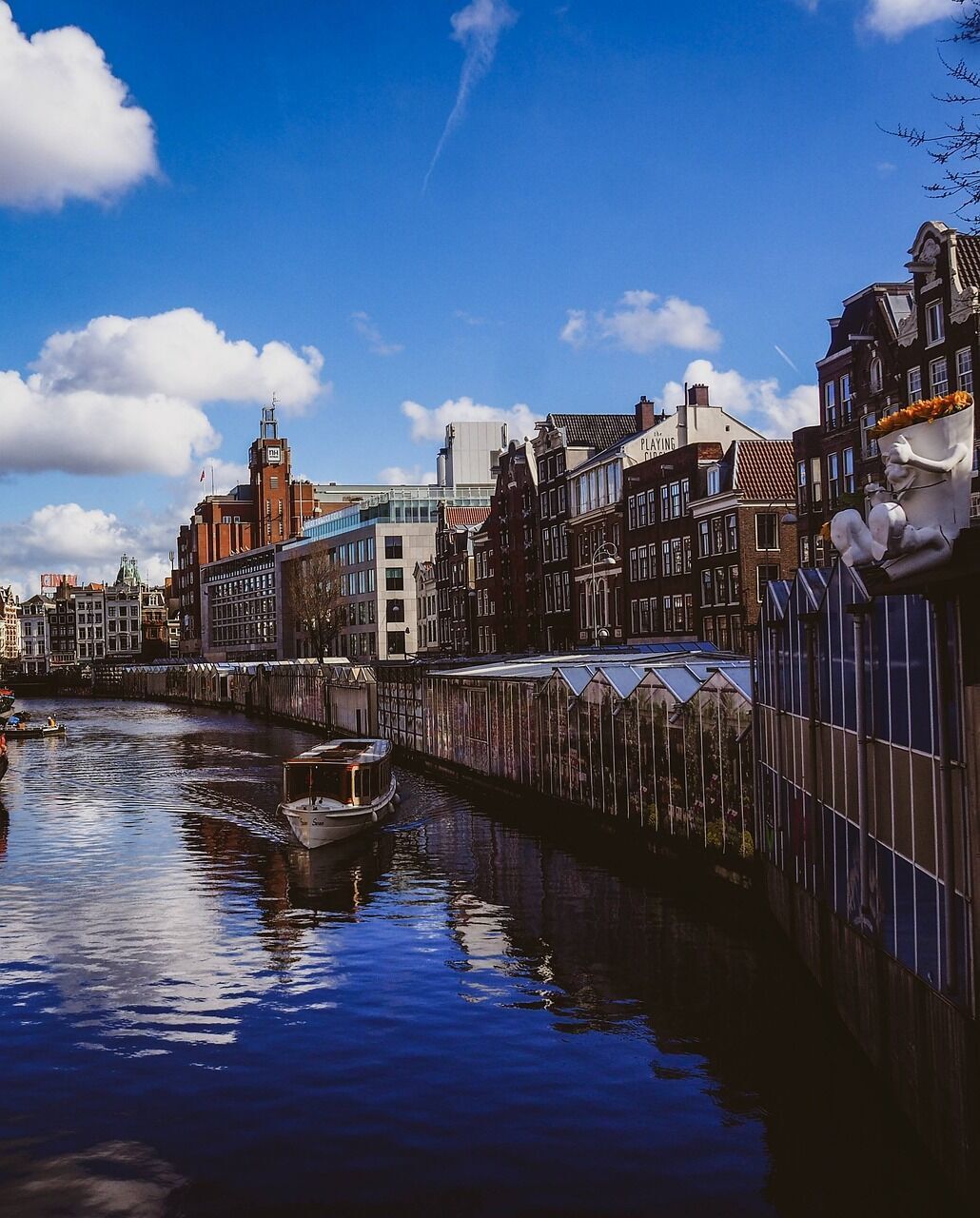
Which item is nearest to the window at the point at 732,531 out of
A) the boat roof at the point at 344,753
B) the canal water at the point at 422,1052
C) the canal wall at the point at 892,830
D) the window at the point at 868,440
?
the window at the point at 868,440

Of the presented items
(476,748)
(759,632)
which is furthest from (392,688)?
(759,632)

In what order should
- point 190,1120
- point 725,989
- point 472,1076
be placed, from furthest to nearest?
1. point 725,989
2. point 472,1076
3. point 190,1120

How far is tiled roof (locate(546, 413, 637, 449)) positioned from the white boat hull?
60.8m

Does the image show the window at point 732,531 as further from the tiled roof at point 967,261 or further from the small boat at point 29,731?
the small boat at point 29,731

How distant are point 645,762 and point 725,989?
13.4 metres

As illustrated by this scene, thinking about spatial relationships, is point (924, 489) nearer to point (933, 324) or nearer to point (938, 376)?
point (938, 376)

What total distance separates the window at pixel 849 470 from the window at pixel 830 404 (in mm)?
2099

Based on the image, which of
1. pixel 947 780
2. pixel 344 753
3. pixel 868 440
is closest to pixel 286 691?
pixel 868 440

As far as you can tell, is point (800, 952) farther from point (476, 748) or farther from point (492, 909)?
point (476, 748)

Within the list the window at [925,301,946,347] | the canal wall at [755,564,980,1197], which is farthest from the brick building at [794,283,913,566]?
the canal wall at [755,564,980,1197]

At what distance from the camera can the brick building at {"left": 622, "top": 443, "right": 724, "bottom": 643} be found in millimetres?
81875

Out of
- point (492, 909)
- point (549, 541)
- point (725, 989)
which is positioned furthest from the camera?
point (549, 541)

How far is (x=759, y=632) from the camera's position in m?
28.8

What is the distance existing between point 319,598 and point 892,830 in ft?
492
